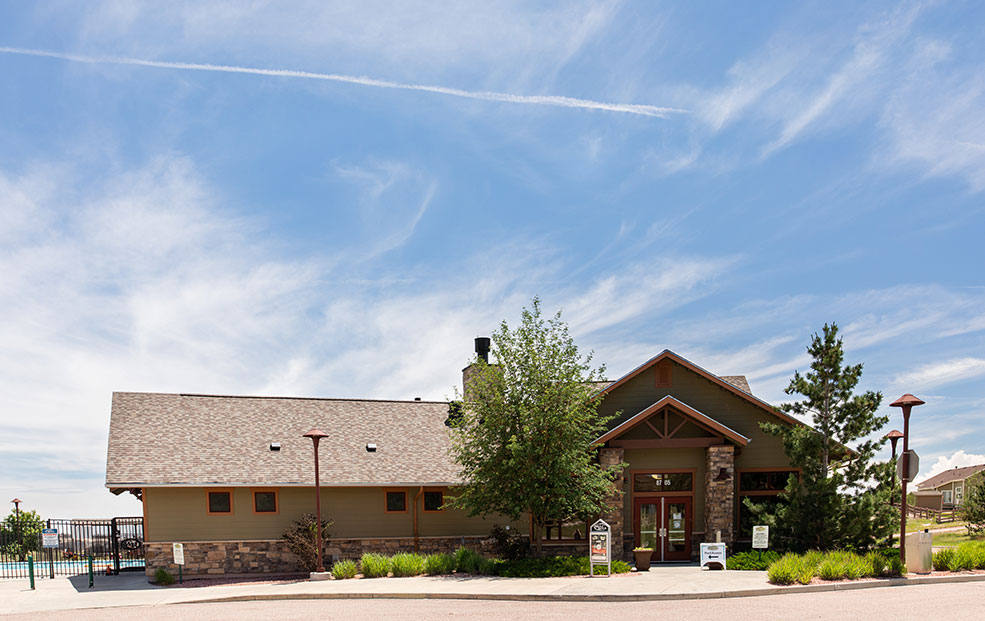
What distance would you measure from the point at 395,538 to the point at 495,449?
5.25m

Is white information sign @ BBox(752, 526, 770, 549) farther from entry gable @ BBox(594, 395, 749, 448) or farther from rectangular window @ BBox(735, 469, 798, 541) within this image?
entry gable @ BBox(594, 395, 749, 448)

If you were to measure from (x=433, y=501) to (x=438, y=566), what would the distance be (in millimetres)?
4148

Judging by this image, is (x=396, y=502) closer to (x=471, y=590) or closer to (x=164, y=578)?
(x=164, y=578)

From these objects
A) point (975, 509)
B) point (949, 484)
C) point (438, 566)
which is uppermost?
point (438, 566)

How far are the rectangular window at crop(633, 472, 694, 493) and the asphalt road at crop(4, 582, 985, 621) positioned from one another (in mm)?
7627

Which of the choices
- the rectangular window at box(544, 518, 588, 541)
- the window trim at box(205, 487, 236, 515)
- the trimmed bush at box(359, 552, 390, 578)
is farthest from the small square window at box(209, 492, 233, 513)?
the rectangular window at box(544, 518, 588, 541)

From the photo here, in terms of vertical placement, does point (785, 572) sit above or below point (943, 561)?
above

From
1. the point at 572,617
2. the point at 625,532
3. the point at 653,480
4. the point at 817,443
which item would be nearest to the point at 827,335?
the point at 817,443

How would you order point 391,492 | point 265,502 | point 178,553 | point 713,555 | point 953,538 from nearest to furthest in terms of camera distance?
point 713,555, point 178,553, point 265,502, point 391,492, point 953,538

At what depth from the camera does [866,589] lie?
1661cm

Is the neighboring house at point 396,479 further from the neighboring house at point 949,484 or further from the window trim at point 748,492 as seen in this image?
the neighboring house at point 949,484

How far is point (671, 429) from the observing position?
2367 centimetres

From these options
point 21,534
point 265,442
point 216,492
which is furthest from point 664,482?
point 21,534

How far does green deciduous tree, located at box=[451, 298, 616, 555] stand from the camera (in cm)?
2100
